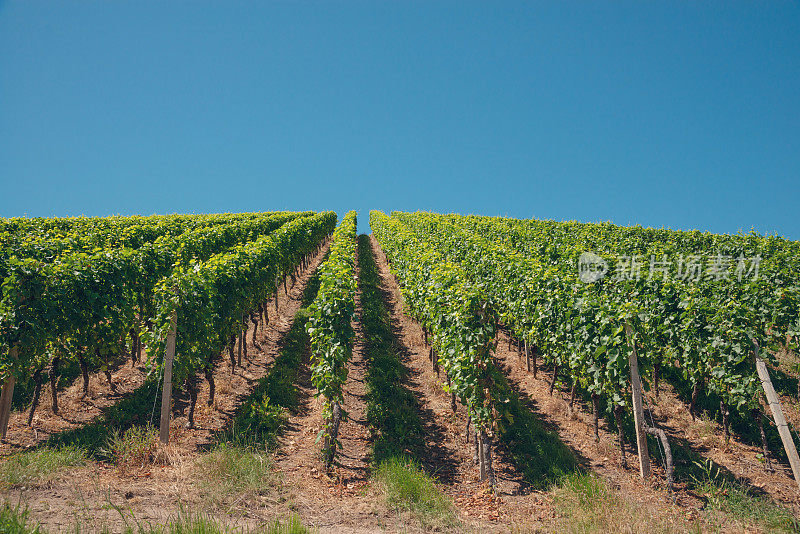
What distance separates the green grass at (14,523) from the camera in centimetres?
500

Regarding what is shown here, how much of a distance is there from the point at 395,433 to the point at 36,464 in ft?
20.3

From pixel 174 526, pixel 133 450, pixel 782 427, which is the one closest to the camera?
pixel 174 526

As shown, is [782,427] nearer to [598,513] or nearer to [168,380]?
[598,513]

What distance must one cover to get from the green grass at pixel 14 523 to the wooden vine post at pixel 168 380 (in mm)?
2728

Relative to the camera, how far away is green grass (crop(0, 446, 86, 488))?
21.4 feet

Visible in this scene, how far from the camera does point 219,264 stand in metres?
10.6

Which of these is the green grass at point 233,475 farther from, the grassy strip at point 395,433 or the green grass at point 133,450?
the grassy strip at point 395,433

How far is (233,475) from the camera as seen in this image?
693 cm

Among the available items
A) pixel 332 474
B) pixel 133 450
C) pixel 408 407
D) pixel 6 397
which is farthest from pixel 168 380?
pixel 408 407

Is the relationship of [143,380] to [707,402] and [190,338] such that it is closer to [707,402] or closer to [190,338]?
[190,338]

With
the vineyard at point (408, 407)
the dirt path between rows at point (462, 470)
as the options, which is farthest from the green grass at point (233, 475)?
the dirt path between rows at point (462, 470)

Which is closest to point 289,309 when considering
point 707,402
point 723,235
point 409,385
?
point 409,385

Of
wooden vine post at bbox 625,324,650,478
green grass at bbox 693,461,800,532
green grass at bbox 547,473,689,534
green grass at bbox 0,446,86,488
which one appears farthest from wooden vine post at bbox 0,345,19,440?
green grass at bbox 693,461,800,532

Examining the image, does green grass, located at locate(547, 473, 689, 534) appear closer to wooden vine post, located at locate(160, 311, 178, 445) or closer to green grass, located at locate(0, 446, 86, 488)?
wooden vine post, located at locate(160, 311, 178, 445)
